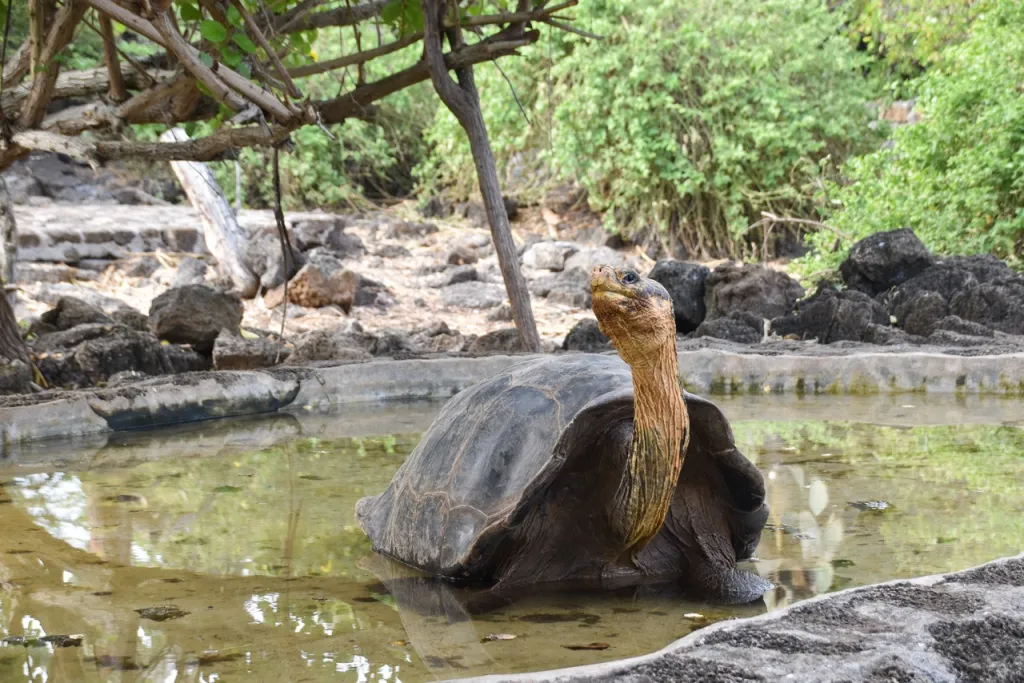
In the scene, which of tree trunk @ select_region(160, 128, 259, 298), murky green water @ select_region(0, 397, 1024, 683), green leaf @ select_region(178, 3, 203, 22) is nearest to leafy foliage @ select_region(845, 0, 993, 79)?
tree trunk @ select_region(160, 128, 259, 298)

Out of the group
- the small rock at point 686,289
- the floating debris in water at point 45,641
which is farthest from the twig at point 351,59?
the small rock at point 686,289

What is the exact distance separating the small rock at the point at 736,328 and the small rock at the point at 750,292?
16 centimetres

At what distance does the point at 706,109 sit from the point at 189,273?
7.13 m

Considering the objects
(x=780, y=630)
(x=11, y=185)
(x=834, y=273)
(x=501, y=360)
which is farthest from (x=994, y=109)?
(x=11, y=185)

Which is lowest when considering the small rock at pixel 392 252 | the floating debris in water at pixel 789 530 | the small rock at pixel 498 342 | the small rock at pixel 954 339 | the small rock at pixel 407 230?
the floating debris in water at pixel 789 530

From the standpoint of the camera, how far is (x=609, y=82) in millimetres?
15164

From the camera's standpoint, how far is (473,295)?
12.7 metres

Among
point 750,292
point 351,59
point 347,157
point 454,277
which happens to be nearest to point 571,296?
point 454,277

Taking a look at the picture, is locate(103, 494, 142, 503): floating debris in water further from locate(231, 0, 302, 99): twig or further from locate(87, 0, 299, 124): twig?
locate(231, 0, 302, 99): twig

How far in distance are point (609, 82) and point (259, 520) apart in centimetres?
1203

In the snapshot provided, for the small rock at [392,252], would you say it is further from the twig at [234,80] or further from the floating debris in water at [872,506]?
the floating debris in water at [872,506]

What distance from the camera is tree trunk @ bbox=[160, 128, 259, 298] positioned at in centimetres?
1252

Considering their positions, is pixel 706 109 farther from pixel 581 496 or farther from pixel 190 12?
pixel 581 496

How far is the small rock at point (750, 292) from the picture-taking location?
916cm
